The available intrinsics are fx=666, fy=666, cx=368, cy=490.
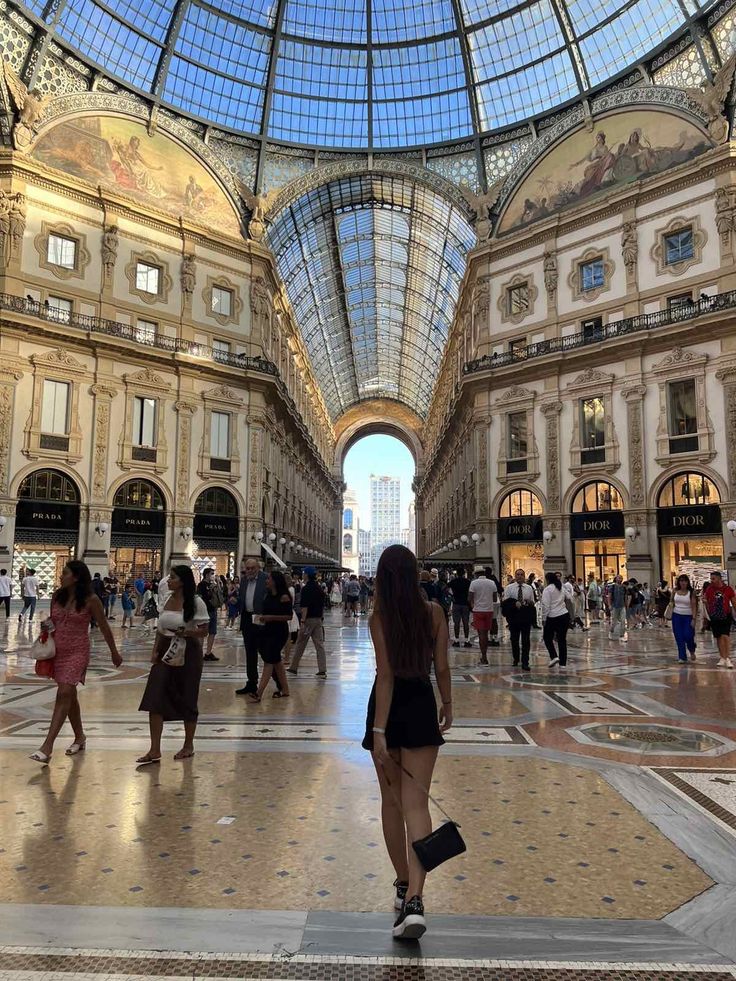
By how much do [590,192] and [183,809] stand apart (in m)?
33.4

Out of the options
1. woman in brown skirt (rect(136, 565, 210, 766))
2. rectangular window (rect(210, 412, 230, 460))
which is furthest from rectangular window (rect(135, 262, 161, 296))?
woman in brown skirt (rect(136, 565, 210, 766))

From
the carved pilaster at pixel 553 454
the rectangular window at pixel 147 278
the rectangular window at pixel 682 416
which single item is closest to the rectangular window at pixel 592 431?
the carved pilaster at pixel 553 454

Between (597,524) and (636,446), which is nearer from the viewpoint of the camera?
(636,446)

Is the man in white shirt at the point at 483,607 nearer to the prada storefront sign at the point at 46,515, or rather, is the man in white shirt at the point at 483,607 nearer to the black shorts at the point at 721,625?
the black shorts at the point at 721,625

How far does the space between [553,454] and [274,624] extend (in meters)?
24.4

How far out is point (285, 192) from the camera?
36.8 metres

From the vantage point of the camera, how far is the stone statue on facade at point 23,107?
2733 cm

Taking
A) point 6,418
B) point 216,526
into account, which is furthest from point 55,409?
point 216,526

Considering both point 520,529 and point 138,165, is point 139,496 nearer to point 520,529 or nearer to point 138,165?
point 138,165

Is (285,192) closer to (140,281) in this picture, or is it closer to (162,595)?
(140,281)

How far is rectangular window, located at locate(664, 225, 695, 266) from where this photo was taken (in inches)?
1096

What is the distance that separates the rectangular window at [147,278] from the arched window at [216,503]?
9.91 meters

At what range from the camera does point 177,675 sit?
19.2 feet

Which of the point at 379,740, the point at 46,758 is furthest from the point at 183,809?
the point at 379,740
